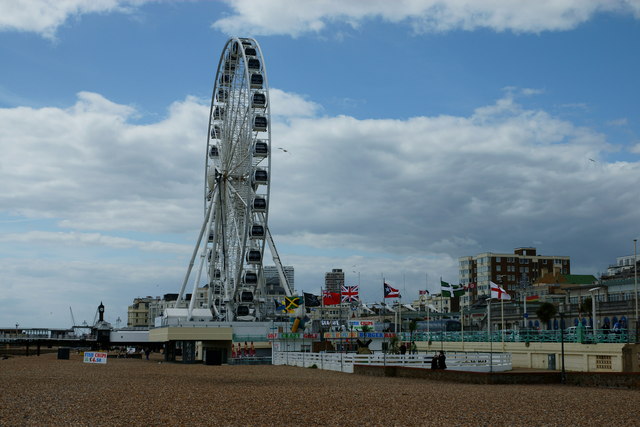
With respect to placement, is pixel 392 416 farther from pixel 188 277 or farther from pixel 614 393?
pixel 188 277

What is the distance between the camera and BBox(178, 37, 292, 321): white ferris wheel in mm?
71938

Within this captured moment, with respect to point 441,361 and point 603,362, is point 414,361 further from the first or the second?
point 603,362

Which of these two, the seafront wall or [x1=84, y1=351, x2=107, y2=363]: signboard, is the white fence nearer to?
the seafront wall

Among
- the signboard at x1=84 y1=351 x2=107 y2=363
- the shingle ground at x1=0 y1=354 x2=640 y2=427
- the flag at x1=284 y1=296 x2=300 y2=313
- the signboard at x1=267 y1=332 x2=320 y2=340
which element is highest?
the flag at x1=284 y1=296 x2=300 y2=313

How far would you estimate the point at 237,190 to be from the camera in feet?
252

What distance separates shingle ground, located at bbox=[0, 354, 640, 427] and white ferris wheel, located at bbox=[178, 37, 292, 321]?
134 feet

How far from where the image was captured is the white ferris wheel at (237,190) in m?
71.9

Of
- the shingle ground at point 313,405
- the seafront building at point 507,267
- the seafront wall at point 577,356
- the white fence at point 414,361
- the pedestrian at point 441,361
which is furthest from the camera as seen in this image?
the seafront building at point 507,267

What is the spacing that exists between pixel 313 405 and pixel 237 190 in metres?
54.5

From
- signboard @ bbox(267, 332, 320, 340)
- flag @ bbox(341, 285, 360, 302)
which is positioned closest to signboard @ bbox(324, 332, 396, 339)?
signboard @ bbox(267, 332, 320, 340)

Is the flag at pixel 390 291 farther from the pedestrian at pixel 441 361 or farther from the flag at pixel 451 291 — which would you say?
the pedestrian at pixel 441 361

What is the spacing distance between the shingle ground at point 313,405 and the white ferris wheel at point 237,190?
134 feet

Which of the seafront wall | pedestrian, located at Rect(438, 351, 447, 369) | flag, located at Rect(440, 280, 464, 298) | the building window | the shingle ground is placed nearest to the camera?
the shingle ground

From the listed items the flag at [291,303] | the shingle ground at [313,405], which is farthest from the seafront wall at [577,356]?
the flag at [291,303]
